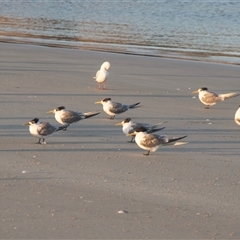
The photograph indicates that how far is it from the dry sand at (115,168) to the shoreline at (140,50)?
5026 mm

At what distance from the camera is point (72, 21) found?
29.9 meters

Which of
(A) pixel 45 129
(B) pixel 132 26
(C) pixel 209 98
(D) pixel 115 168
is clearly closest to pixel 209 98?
(C) pixel 209 98

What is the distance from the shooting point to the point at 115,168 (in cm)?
751

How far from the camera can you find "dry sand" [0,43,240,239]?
227 inches

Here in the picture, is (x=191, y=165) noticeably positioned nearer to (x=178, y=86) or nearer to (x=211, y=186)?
(x=211, y=186)

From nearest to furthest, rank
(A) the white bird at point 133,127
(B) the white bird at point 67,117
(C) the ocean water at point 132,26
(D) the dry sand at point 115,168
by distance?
(D) the dry sand at point 115,168
(A) the white bird at point 133,127
(B) the white bird at point 67,117
(C) the ocean water at point 132,26

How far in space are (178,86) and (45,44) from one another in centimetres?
841

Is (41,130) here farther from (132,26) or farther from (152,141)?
(132,26)

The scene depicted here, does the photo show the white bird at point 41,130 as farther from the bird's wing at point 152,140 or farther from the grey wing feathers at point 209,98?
→ the grey wing feathers at point 209,98

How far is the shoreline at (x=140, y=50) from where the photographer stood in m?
18.6

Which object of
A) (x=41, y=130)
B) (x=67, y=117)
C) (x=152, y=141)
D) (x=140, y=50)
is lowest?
(x=152, y=141)

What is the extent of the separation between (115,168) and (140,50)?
498 inches

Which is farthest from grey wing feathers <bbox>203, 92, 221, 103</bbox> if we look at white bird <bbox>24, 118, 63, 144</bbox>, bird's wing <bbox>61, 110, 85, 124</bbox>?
white bird <bbox>24, 118, 63, 144</bbox>

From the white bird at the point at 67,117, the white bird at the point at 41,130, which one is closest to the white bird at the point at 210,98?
the white bird at the point at 67,117
